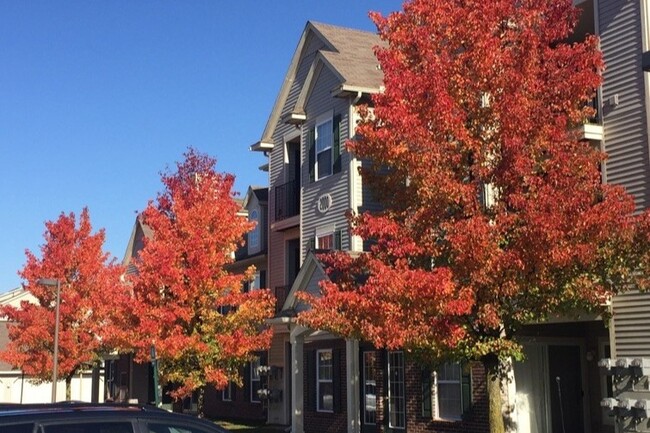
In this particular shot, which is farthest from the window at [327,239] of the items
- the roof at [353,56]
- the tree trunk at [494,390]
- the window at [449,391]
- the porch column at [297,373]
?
the tree trunk at [494,390]

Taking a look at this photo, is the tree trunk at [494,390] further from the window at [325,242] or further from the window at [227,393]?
the window at [227,393]

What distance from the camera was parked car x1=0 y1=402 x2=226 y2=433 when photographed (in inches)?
278

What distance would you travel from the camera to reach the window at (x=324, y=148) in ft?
89.4

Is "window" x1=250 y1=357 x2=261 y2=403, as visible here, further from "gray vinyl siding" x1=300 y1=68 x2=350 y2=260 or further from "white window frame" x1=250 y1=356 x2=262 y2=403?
"gray vinyl siding" x1=300 y1=68 x2=350 y2=260

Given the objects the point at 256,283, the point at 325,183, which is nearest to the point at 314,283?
the point at 325,183

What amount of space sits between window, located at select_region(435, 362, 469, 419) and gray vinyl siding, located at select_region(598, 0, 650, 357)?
15.8 feet

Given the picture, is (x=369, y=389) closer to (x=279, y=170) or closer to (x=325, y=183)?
(x=325, y=183)

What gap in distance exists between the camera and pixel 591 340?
68.7 ft

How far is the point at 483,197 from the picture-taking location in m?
15.9

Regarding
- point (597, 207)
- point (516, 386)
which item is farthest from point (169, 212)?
point (597, 207)

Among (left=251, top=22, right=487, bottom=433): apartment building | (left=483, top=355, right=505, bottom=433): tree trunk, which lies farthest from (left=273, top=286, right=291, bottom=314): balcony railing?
(left=483, top=355, right=505, bottom=433): tree trunk

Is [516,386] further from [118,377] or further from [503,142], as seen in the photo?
[118,377]

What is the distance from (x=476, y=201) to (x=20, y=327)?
2560 cm

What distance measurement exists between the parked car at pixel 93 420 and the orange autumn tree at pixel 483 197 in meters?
6.97
